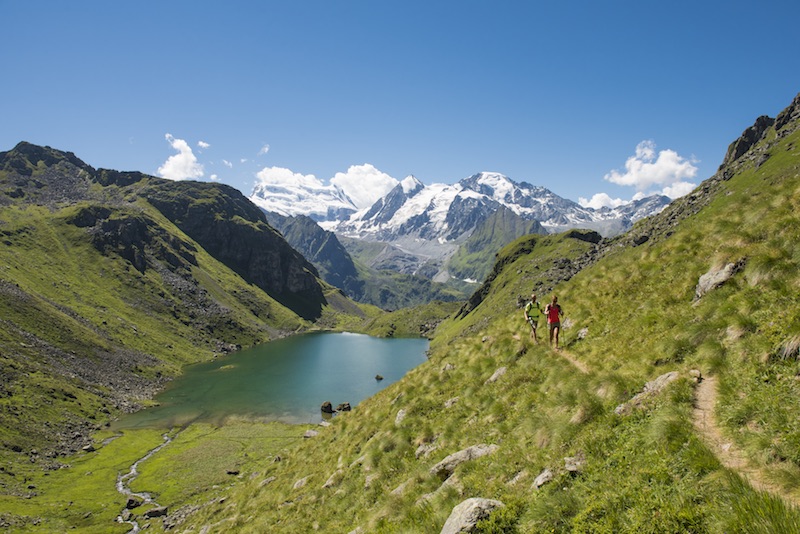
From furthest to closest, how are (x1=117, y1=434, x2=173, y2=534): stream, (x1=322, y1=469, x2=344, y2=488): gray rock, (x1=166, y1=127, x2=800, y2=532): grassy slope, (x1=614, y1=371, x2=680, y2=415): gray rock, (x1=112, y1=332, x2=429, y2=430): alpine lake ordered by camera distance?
(x1=112, y1=332, x2=429, y2=430): alpine lake < (x1=117, y1=434, x2=173, y2=534): stream < (x1=322, y1=469, x2=344, y2=488): gray rock < (x1=614, y1=371, x2=680, y2=415): gray rock < (x1=166, y1=127, x2=800, y2=532): grassy slope

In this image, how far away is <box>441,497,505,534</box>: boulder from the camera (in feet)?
35.4

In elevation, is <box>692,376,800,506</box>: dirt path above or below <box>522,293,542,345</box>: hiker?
below

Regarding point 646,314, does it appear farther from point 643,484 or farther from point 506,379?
point 643,484

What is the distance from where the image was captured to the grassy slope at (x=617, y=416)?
28.8 ft

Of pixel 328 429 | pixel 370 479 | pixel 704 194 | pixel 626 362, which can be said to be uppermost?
pixel 704 194

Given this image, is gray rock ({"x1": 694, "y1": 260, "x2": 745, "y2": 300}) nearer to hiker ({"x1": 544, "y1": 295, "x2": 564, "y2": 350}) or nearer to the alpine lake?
hiker ({"x1": 544, "y1": 295, "x2": 564, "y2": 350})

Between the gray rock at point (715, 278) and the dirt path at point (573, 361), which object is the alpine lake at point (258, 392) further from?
the gray rock at point (715, 278)

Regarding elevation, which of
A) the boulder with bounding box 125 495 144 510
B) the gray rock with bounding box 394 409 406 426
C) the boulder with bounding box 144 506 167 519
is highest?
the gray rock with bounding box 394 409 406 426

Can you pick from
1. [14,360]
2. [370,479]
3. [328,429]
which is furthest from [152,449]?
[370,479]

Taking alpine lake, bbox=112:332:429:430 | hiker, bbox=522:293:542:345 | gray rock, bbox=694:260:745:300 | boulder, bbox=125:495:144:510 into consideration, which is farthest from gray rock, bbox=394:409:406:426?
alpine lake, bbox=112:332:429:430

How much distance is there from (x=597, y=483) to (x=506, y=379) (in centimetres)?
1133

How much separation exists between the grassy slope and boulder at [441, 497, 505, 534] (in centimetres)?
38

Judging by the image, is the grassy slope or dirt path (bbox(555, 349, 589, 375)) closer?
the grassy slope

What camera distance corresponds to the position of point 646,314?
732 inches
